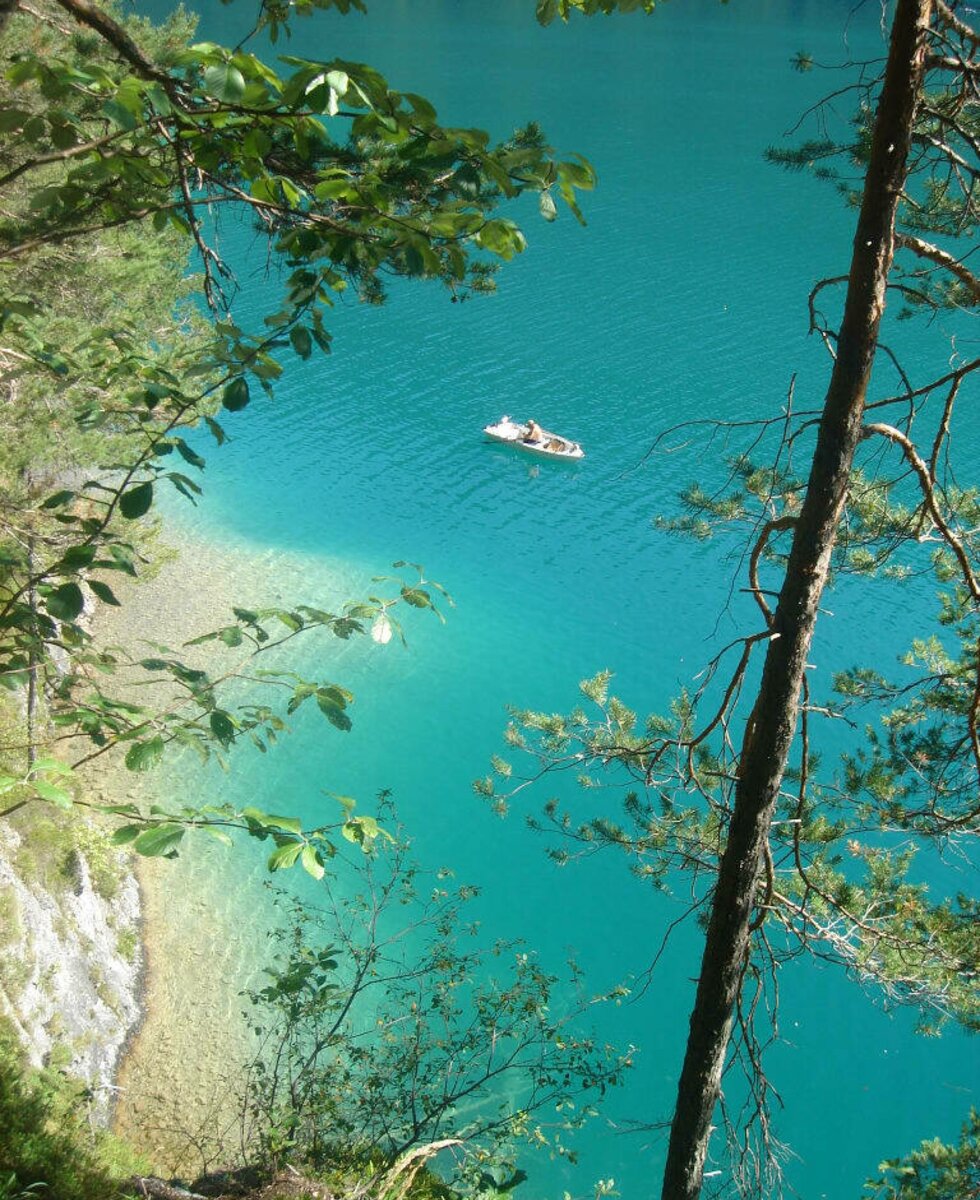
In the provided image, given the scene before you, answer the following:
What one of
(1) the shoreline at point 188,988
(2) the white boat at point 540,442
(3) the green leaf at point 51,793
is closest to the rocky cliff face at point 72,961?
(1) the shoreline at point 188,988

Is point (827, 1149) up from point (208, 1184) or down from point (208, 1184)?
up

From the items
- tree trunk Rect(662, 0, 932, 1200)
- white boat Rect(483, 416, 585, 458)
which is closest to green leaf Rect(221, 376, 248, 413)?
tree trunk Rect(662, 0, 932, 1200)

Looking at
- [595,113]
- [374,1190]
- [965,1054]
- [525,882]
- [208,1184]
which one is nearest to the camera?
[374,1190]

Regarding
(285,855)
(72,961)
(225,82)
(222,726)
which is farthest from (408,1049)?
(225,82)

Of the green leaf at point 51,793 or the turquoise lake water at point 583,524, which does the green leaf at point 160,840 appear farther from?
the turquoise lake water at point 583,524

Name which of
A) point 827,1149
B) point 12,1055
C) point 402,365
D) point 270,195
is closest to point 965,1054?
point 827,1149

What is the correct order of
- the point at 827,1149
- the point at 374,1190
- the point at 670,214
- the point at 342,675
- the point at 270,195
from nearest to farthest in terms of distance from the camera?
the point at 270,195 → the point at 374,1190 → the point at 827,1149 → the point at 342,675 → the point at 670,214

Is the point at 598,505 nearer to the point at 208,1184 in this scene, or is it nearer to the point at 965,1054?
the point at 965,1054
